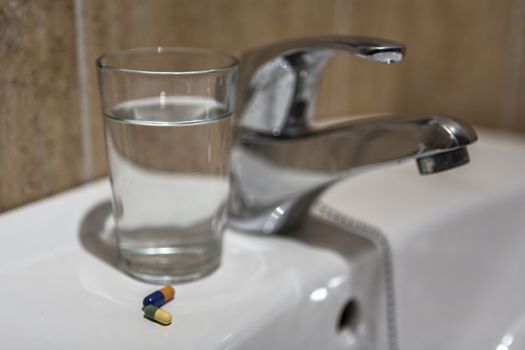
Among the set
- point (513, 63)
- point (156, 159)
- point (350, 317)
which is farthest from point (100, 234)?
point (513, 63)

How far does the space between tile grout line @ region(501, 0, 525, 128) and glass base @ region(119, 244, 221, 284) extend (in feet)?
1.49

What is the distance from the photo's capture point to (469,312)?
55 cm

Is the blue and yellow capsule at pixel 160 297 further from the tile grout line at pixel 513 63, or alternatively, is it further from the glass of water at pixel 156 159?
the tile grout line at pixel 513 63

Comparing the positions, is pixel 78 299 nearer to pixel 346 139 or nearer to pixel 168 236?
pixel 168 236

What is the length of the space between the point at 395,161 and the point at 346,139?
4cm

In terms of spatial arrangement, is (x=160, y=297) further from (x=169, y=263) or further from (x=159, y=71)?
(x=159, y=71)

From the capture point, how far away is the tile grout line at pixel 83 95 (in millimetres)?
472

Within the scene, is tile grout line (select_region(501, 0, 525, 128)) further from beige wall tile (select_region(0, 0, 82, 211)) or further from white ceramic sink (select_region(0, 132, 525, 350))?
beige wall tile (select_region(0, 0, 82, 211))

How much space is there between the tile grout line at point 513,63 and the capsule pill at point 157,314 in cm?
52

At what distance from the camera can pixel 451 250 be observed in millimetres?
545

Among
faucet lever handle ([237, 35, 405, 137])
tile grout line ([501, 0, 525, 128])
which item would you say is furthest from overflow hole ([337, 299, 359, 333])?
tile grout line ([501, 0, 525, 128])

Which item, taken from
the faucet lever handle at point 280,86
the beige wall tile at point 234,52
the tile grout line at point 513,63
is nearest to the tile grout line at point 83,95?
the beige wall tile at point 234,52

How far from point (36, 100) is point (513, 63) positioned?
505 millimetres

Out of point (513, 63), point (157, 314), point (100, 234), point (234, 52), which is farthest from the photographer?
point (513, 63)
